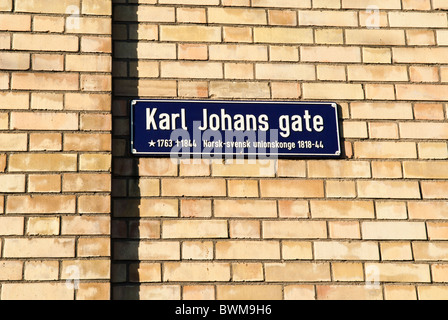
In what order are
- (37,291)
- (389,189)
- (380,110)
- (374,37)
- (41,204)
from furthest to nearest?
1. (374,37)
2. (380,110)
3. (389,189)
4. (41,204)
5. (37,291)

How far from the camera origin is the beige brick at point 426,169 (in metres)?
3.06

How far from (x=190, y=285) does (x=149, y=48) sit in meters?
1.15

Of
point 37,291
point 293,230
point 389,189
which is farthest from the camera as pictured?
point 389,189

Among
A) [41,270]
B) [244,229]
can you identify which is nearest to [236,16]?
[244,229]

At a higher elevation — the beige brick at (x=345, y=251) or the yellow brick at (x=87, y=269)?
the beige brick at (x=345, y=251)

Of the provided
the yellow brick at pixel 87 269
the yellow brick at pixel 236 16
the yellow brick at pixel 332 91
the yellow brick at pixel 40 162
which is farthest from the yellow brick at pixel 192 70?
the yellow brick at pixel 87 269

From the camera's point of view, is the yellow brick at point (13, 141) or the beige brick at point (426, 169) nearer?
the yellow brick at point (13, 141)

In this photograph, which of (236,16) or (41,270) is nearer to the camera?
(41,270)

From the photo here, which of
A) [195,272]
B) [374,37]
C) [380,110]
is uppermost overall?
[374,37]

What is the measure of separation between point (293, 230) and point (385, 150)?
60 centimetres

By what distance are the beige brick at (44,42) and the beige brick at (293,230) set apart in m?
1.19

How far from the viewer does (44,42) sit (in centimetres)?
294

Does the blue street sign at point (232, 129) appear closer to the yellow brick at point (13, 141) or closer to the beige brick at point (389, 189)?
the beige brick at point (389, 189)

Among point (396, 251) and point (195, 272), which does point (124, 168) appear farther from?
point (396, 251)
